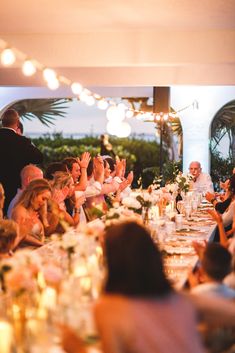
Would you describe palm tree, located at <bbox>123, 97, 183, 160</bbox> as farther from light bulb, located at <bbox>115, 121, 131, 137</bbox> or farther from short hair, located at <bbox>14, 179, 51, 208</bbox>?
short hair, located at <bbox>14, 179, 51, 208</bbox>

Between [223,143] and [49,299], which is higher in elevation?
[223,143]

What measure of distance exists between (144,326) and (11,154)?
4.91m

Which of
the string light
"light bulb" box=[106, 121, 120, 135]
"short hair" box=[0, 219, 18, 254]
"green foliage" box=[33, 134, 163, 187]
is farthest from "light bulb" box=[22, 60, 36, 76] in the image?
"green foliage" box=[33, 134, 163, 187]

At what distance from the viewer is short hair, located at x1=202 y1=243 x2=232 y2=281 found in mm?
3037

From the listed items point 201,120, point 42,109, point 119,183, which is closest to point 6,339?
point 119,183

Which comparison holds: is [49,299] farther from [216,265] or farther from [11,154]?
[11,154]

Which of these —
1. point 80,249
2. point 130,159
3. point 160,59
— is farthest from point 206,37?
point 130,159

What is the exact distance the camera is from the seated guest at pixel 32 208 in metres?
5.38

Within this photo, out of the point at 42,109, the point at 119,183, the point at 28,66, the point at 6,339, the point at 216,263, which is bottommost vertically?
the point at 6,339

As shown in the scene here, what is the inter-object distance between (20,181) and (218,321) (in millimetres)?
4649

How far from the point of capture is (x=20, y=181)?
6.80 metres

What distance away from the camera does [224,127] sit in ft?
47.5

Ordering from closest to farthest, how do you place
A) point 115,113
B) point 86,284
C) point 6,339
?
1. point 6,339
2. point 86,284
3. point 115,113

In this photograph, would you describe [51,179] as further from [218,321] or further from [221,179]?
[221,179]
